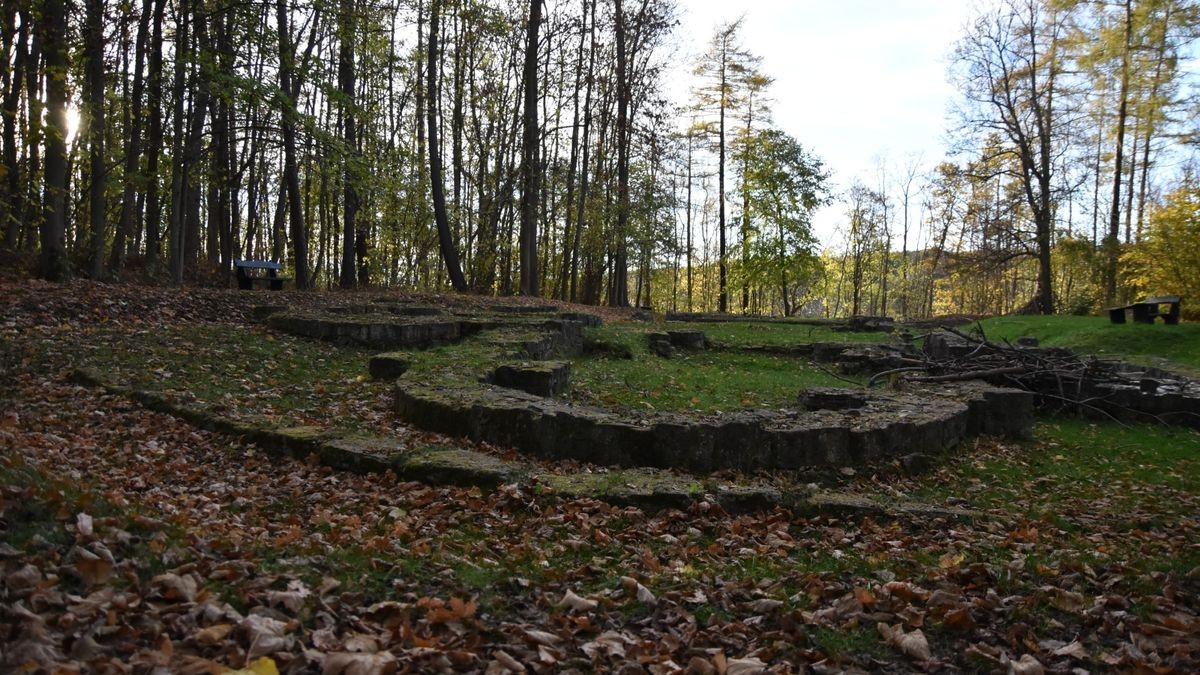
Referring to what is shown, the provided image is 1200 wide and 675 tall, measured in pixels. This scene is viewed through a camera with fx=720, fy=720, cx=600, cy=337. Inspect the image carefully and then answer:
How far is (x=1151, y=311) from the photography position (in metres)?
17.9

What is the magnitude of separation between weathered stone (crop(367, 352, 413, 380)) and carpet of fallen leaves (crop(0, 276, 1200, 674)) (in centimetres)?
351

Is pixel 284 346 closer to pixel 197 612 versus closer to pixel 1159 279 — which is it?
pixel 197 612

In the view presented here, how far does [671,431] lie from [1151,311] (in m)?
17.6

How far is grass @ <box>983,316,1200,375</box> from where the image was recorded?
14.6 metres

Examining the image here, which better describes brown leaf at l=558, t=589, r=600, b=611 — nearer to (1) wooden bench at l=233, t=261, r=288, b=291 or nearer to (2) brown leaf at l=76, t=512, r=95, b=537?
(2) brown leaf at l=76, t=512, r=95, b=537

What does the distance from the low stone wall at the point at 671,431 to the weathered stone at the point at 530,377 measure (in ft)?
3.28

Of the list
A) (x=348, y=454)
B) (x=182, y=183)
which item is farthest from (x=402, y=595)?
(x=182, y=183)

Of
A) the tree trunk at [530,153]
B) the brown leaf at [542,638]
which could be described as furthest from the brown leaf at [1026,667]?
the tree trunk at [530,153]

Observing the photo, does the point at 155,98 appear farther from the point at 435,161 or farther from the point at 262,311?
the point at 435,161

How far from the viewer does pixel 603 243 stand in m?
28.6

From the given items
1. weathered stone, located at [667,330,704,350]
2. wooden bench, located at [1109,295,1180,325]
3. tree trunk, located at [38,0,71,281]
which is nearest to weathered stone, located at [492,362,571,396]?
tree trunk, located at [38,0,71,281]

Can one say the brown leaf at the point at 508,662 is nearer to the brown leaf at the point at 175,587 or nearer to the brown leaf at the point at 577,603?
the brown leaf at the point at 577,603

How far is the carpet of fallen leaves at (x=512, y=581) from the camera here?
2.63 meters

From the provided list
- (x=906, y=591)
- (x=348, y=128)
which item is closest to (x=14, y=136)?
(x=348, y=128)
